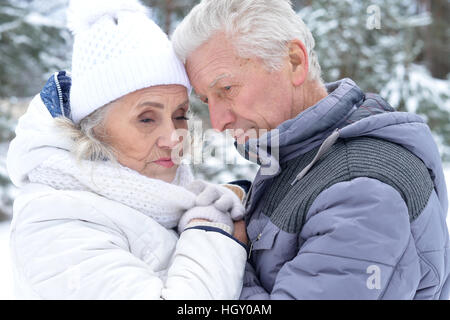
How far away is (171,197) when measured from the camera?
1.95 m

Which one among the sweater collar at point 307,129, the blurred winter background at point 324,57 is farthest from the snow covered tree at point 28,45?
the sweater collar at point 307,129

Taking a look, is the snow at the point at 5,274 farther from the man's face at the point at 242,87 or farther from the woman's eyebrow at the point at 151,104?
the man's face at the point at 242,87

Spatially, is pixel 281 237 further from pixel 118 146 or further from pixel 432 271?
pixel 118 146

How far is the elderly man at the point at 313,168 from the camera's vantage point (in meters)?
1.36

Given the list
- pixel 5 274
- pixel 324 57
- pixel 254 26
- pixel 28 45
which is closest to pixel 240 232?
pixel 254 26

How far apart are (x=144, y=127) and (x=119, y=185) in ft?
0.94

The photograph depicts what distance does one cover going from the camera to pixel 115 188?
1.83m

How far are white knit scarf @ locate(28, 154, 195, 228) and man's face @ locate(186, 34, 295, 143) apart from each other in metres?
0.42

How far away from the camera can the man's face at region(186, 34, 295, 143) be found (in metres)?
1.90

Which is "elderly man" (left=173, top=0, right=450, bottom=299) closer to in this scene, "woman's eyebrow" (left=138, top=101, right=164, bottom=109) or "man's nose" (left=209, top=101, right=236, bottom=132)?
"man's nose" (left=209, top=101, right=236, bottom=132)

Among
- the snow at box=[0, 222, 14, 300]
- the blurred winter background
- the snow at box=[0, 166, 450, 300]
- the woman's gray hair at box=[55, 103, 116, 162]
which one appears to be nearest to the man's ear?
the woman's gray hair at box=[55, 103, 116, 162]

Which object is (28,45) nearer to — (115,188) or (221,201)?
(115,188)
